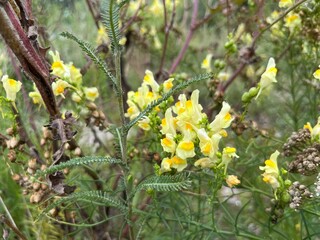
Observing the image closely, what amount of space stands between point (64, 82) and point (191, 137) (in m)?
0.29

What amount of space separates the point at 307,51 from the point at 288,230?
46 cm

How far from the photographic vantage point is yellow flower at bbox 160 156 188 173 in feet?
2.96

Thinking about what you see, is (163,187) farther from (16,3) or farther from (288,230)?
(288,230)

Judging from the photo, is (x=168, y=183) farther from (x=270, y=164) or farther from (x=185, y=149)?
(x=270, y=164)

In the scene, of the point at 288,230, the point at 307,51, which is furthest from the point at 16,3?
the point at 288,230

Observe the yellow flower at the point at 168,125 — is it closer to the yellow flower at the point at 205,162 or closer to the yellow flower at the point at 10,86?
the yellow flower at the point at 205,162

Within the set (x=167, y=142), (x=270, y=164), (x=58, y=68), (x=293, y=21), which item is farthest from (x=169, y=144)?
(x=293, y=21)

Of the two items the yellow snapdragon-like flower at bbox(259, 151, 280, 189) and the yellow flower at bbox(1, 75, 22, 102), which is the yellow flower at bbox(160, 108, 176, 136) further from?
the yellow flower at bbox(1, 75, 22, 102)

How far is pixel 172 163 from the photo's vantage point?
2.99 feet

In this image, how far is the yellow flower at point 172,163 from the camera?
2.96ft

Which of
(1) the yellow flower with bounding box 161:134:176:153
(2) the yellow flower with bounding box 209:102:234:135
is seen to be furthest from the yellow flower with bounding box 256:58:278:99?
(1) the yellow flower with bounding box 161:134:176:153

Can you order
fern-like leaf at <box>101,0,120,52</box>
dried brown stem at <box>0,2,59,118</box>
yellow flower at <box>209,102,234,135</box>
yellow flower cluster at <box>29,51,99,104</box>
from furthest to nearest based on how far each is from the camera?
yellow flower cluster at <box>29,51,99,104</box>, yellow flower at <box>209,102,234,135</box>, dried brown stem at <box>0,2,59,118</box>, fern-like leaf at <box>101,0,120,52</box>

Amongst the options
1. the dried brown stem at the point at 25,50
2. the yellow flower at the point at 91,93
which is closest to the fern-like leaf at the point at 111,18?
the dried brown stem at the point at 25,50

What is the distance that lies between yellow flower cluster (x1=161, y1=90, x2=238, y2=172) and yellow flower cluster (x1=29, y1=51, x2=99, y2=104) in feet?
0.76
